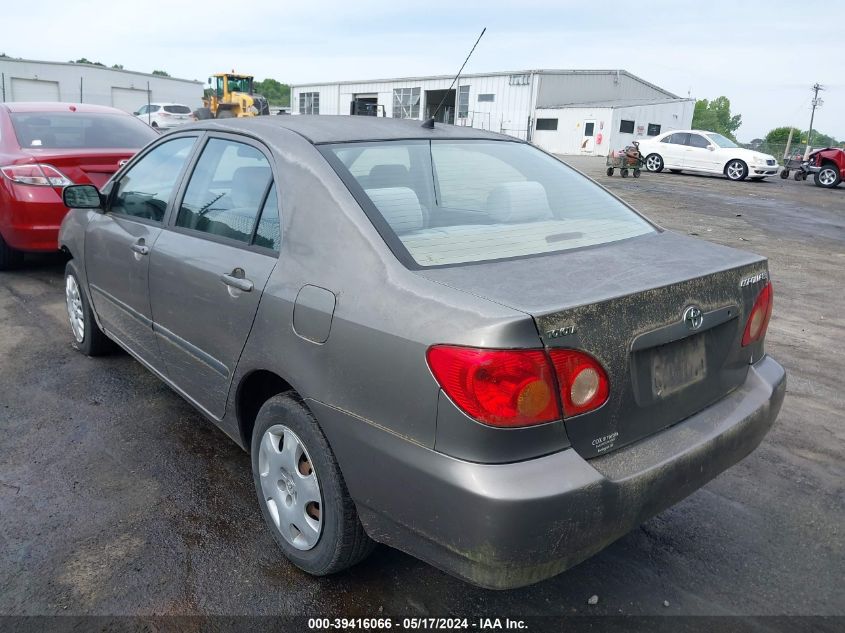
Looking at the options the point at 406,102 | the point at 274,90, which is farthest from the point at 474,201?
the point at 274,90

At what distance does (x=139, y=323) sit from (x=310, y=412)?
1682 mm

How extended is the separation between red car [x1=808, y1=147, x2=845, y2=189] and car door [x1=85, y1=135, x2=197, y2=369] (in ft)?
79.9

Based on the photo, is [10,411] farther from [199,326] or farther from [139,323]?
[199,326]

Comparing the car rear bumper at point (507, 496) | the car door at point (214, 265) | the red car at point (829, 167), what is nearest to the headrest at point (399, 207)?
the car door at point (214, 265)

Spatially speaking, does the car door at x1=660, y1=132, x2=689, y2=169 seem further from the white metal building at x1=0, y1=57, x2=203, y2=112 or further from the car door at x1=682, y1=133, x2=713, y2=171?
the white metal building at x1=0, y1=57, x2=203, y2=112

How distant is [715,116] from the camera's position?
12356 centimetres

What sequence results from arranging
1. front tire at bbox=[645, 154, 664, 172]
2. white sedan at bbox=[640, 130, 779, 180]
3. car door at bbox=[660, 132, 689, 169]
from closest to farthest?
white sedan at bbox=[640, 130, 779, 180] < car door at bbox=[660, 132, 689, 169] < front tire at bbox=[645, 154, 664, 172]

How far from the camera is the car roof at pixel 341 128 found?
110 inches

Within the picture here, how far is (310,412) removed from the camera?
2.35 metres

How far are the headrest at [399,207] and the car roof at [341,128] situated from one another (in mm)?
376

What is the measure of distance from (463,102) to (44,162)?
44473mm

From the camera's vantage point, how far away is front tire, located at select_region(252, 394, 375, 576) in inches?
89.9

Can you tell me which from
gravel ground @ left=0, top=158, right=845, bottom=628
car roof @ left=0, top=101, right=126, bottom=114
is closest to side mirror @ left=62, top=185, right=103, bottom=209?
gravel ground @ left=0, top=158, right=845, bottom=628

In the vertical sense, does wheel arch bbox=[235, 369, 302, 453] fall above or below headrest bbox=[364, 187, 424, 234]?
below
